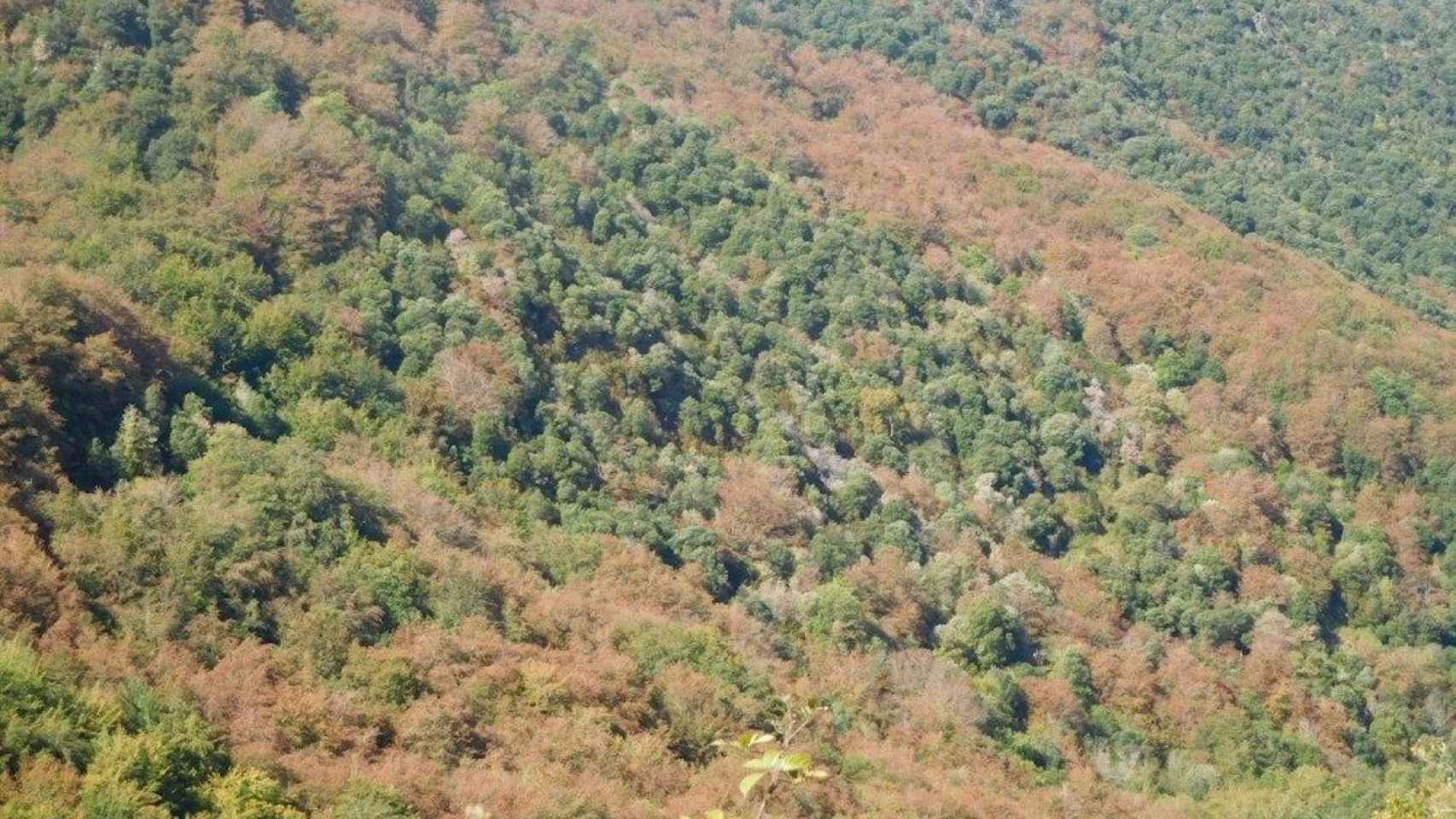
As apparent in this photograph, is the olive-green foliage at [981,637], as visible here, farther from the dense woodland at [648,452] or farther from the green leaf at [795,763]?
the green leaf at [795,763]

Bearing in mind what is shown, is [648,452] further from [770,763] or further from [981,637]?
[770,763]

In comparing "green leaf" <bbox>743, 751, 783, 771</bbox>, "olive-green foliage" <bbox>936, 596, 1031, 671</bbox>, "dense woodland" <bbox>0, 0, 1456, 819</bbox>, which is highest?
"green leaf" <bbox>743, 751, 783, 771</bbox>

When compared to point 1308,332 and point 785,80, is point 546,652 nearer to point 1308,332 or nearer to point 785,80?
point 1308,332

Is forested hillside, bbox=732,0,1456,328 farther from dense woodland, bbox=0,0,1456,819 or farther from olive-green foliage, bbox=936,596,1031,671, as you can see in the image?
olive-green foliage, bbox=936,596,1031,671

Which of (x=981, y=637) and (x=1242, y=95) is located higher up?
(x=1242, y=95)

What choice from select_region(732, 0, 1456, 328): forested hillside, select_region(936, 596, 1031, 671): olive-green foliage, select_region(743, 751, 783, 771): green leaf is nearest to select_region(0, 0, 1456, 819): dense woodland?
select_region(936, 596, 1031, 671): olive-green foliage

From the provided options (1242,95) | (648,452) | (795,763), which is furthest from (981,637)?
(1242,95)

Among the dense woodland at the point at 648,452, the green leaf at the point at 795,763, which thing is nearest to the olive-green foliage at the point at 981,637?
the dense woodland at the point at 648,452

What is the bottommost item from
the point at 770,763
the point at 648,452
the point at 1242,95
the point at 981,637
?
the point at 981,637

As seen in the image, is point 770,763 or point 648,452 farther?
point 648,452
